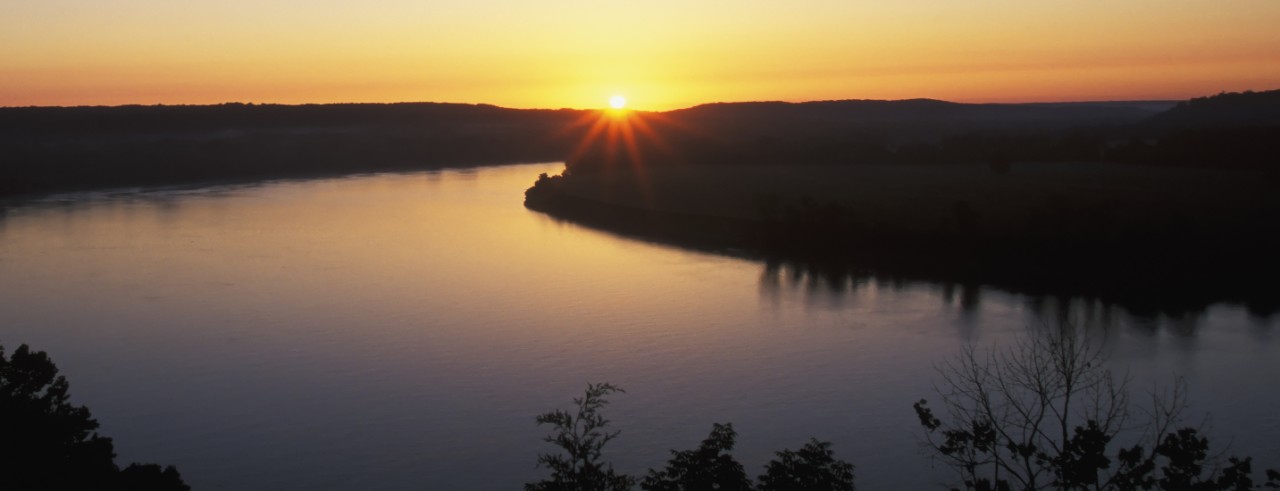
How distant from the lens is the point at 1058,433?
9.18m

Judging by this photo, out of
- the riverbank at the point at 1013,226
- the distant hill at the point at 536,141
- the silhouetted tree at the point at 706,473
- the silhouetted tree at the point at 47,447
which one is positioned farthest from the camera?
the distant hill at the point at 536,141

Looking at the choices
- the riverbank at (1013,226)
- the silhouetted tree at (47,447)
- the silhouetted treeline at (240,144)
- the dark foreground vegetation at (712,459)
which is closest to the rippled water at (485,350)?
the riverbank at (1013,226)

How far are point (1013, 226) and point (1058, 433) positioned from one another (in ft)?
37.5

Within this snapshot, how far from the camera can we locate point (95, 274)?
58.9 ft

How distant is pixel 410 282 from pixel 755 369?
24.5 feet

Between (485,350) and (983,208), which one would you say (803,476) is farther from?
(983,208)

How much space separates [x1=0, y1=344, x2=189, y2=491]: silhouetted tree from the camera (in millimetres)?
5359

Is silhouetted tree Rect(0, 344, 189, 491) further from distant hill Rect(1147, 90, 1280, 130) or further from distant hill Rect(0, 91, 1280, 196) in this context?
distant hill Rect(1147, 90, 1280, 130)

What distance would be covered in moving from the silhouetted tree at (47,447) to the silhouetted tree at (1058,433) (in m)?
3.93

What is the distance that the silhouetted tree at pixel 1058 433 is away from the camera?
398 cm

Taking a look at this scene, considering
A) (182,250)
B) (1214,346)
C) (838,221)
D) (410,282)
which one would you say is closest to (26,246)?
(182,250)

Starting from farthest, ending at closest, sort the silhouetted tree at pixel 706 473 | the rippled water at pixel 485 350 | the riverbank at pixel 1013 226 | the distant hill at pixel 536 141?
the distant hill at pixel 536 141 < the riverbank at pixel 1013 226 < the rippled water at pixel 485 350 < the silhouetted tree at pixel 706 473

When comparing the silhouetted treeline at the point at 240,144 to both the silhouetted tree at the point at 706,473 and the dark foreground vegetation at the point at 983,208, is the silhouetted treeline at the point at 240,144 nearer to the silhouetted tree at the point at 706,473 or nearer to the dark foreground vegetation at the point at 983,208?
the dark foreground vegetation at the point at 983,208

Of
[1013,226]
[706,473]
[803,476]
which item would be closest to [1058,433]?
[803,476]
